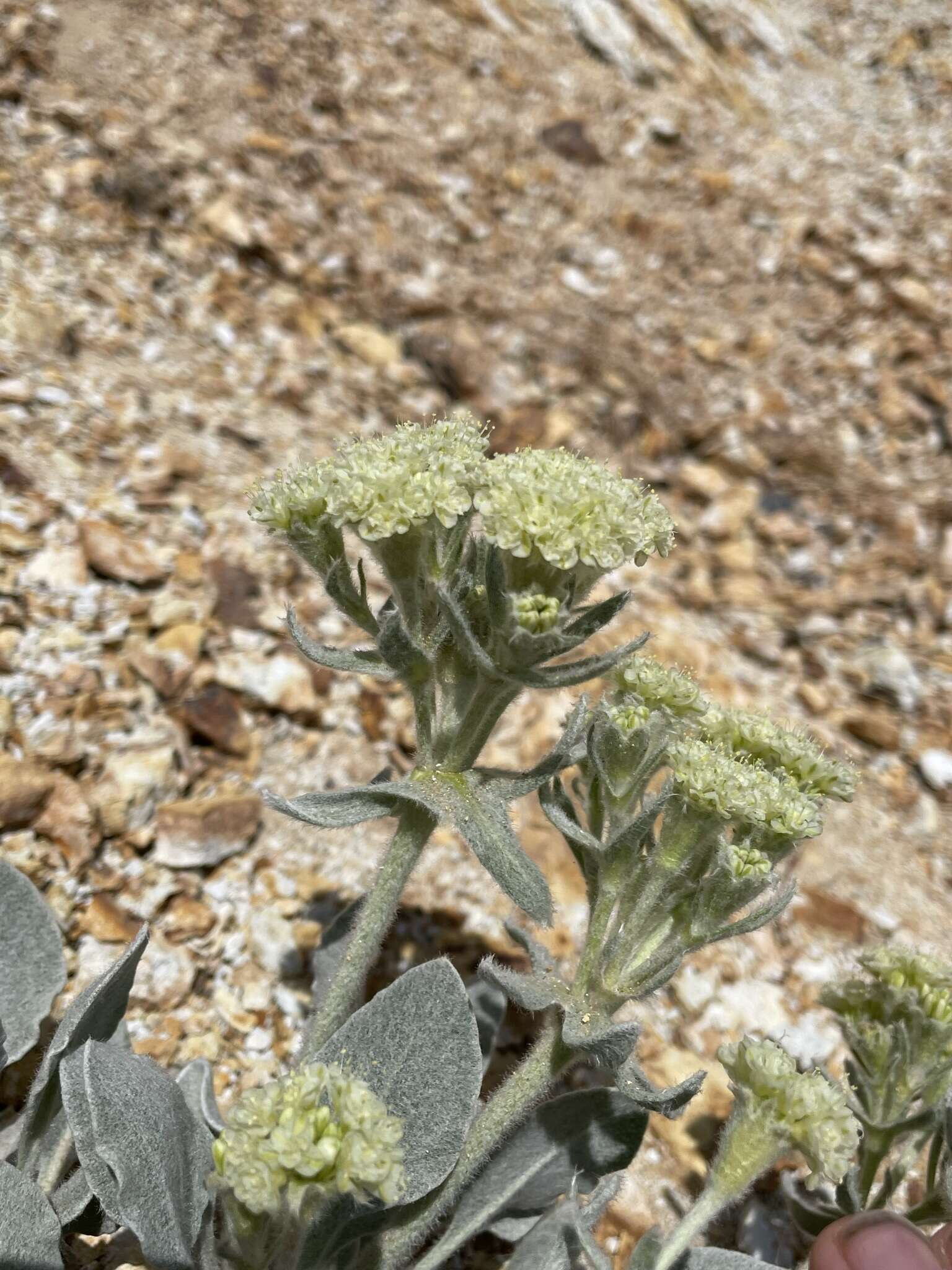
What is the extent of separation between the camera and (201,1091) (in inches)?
115

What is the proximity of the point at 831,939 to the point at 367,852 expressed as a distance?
1913 millimetres

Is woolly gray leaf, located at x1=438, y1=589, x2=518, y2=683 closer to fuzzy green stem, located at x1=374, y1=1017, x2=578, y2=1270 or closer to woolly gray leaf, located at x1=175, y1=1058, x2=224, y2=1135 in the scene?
fuzzy green stem, located at x1=374, y1=1017, x2=578, y2=1270

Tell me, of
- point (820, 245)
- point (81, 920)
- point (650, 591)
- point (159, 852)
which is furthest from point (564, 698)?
point (820, 245)

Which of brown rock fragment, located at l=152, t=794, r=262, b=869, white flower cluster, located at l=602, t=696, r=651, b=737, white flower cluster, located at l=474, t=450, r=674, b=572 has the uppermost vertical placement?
white flower cluster, located at l=474, t=450, r=674, b=572

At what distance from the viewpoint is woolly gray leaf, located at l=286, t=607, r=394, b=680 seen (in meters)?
2.66

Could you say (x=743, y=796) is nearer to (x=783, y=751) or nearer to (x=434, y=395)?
(x=783, y=751)

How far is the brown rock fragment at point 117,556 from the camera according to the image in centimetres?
422

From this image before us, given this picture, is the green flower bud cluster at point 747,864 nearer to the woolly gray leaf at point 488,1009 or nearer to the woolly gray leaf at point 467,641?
the woolly gray leaf at point 467,641

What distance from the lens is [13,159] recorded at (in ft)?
17.7

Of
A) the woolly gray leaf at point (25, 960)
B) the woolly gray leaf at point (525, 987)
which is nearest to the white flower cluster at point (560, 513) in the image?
the woolly gray leaf at point (525, 987)

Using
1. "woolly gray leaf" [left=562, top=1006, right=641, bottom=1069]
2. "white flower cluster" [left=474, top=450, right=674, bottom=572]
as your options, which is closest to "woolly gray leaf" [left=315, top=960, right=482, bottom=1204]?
"woolly gray leaf" [left=562, top=1006, right=641, bottom=1069]

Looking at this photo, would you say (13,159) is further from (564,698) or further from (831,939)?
(831,939)

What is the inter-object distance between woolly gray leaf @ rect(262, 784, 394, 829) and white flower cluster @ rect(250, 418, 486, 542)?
65 cm

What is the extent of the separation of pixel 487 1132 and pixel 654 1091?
487 millimetres
